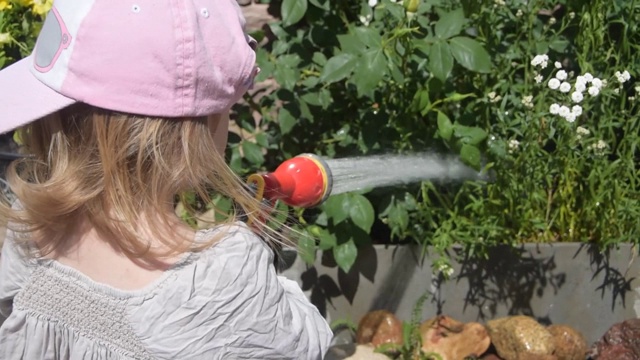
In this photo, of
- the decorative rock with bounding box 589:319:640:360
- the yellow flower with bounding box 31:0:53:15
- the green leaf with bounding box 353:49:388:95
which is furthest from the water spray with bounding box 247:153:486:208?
the yellow flower with bounding box 31:0:53:15

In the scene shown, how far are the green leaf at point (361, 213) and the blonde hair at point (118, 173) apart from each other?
4.49 ft

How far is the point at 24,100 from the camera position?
1.43 m

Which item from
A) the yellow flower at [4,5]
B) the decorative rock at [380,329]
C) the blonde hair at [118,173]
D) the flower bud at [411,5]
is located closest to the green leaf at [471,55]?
the flower bud at [411,5]

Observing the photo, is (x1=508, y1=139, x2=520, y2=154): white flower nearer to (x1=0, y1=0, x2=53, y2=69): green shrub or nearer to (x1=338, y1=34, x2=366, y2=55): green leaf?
(x1=338, y1=34, x2=366, y2=55): green leaf

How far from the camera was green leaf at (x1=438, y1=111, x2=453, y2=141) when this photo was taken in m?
2.82

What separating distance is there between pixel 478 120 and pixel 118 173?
70.4 inches

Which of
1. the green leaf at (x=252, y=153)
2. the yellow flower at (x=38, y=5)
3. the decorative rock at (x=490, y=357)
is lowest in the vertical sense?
the decorative rock at (x=490, y=357)

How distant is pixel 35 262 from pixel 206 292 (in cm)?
29

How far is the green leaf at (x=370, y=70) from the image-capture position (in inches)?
106

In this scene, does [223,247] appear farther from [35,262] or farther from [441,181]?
[441,181]

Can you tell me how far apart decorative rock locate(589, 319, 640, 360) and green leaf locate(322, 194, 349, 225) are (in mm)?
864

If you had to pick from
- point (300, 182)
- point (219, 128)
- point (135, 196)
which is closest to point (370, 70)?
point (300, 182)

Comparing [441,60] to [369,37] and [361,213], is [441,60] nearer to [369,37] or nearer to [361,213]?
[369,37]

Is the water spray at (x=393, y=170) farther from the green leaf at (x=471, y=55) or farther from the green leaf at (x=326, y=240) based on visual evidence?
the green leaf at (x=471, y=55)
